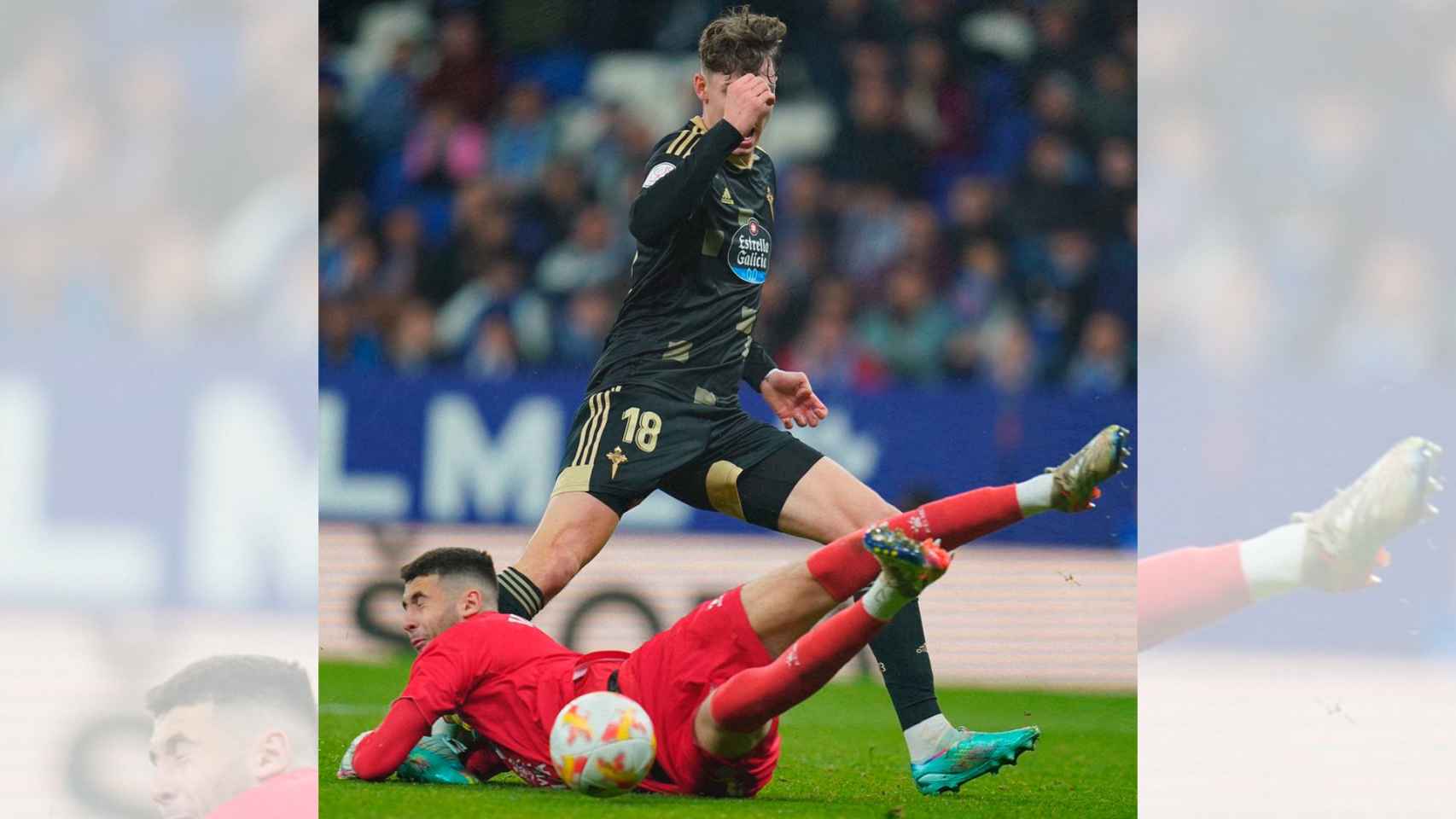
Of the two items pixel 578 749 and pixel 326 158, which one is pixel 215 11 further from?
pixel 578 749

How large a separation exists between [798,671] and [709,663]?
277mm

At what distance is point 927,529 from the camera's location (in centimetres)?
342

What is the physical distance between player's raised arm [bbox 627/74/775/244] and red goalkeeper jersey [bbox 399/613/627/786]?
1.10 metres

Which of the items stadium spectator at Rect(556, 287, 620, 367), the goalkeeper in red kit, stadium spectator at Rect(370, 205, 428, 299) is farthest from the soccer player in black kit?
stadium spectator at Rect(370, 205, 428, 299)

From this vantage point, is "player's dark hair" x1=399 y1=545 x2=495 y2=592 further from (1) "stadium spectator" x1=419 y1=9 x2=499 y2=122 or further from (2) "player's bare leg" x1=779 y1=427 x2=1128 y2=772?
(1) "stadium spectator" x1=419 y1=9 x2=499 y2=122

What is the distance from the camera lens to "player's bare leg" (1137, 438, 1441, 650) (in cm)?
442

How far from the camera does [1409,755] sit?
14.8ft

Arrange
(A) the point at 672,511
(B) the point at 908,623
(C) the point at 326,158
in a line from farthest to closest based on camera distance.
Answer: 1. (A) the point at 672,511
2. (C) the point at 326,158
3. (B) the point at 908,623

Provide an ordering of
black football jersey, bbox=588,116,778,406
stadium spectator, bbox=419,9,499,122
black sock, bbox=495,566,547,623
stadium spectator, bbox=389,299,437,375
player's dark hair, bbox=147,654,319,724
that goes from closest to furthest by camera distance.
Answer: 1. black sock, bbox=495,566,547,623
2. black football jersey, bbox=588,116,778,406
3. player's dark hair, bbox=147,654,319,724
4. stadium spectator, bbox=419,9,499,122
5. stadium spectator, bbox=389,299,437,375

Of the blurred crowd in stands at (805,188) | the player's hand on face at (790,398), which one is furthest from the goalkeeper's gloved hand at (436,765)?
the blurred crowd in stands at (805,188)

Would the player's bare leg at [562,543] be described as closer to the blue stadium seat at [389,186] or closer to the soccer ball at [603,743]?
the soccer ball at [603,743]

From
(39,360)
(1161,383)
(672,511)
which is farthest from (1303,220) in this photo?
(39,360)

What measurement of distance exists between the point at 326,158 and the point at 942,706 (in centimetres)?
270

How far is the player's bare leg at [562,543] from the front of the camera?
157 inches
